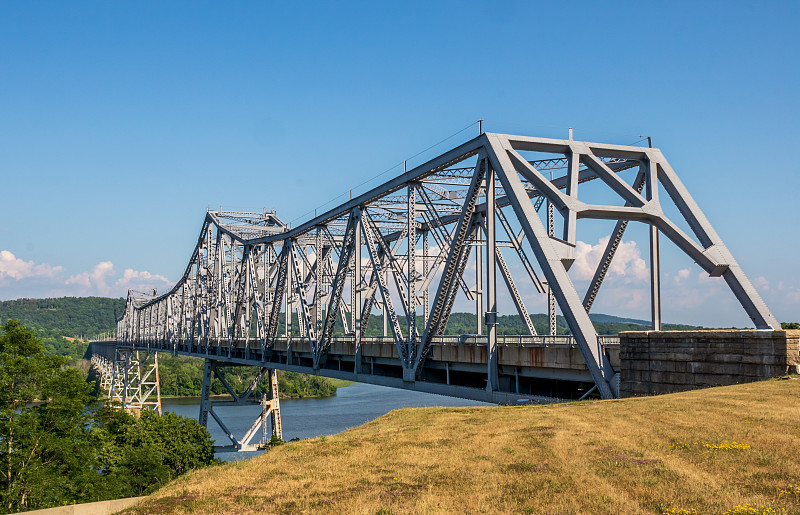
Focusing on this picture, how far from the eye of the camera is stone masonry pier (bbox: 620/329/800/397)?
16.5m

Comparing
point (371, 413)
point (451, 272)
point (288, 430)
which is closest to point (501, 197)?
point (451, 272)

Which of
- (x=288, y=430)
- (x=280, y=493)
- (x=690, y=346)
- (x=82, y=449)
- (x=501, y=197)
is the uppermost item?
(x=501, y=197)

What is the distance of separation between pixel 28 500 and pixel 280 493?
24395 mm

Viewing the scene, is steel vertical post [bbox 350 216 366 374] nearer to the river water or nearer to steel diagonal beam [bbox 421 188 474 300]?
steel diagonal beam [bbox 421 188 474 300]

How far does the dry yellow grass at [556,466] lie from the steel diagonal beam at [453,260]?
32.3 ft

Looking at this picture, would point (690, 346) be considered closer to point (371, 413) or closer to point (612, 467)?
point (612, 467)

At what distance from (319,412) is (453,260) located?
9376 cm

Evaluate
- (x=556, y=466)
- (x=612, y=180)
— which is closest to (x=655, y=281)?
(x=612, y=180)

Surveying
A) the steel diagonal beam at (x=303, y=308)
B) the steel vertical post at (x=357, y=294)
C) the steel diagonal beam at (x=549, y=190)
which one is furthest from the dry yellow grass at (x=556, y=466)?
the steel diagonal beam at (x=303, y=308)

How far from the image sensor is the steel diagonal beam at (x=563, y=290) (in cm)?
1944

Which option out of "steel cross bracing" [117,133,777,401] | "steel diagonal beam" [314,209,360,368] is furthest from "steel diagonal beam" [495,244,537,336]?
"steel diagonal beam" [314,209,360,368]

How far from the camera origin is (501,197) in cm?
3375

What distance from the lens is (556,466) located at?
40.3ft

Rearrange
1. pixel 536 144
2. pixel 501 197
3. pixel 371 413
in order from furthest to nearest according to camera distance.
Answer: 1. pixel 371 413
2. pixel 501 197
3. pixel 536 144
